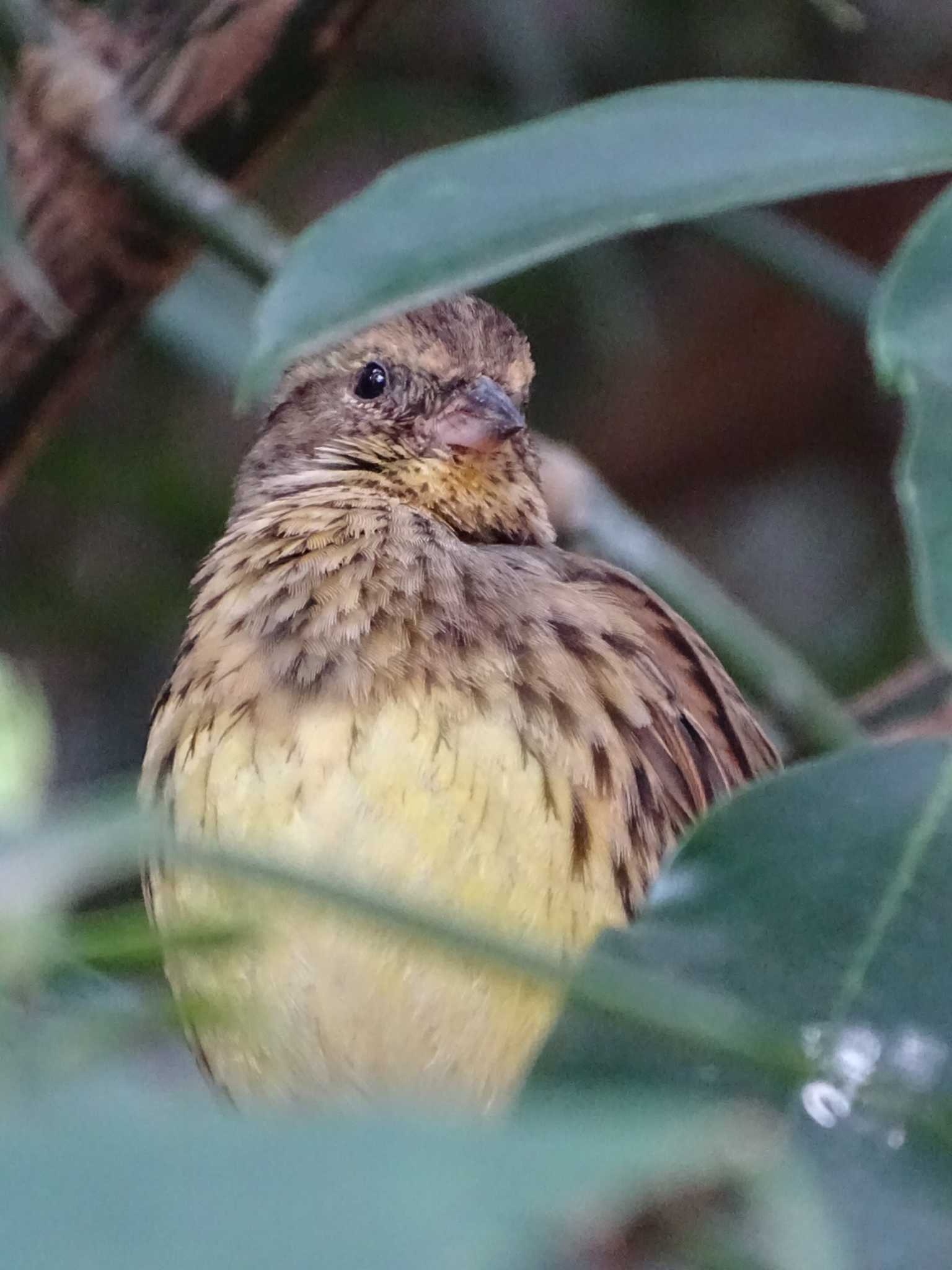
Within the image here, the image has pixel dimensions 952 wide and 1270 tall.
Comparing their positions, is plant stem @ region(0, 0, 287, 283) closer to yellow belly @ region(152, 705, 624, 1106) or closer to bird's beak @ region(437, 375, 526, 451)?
bird's beak @ region(437, 375, 526, 451)

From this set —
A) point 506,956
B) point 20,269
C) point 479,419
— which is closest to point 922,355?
point 506,956

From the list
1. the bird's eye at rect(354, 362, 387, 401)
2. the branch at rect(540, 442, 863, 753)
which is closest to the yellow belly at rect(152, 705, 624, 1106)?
the branch at rect(540, 442, 863, 753)

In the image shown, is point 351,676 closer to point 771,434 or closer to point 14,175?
point 14,175

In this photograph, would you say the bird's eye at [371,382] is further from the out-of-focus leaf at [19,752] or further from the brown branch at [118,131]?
the out-of-focus leaf at [19,752]

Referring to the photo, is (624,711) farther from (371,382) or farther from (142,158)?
→ (142,158)

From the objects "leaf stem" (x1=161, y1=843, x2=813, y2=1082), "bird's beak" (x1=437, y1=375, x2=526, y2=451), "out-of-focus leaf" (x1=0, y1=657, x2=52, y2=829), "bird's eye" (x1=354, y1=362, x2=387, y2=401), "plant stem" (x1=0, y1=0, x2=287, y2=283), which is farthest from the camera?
"bird's eye" (x1=354, y1=362, x2=387, y2=401)

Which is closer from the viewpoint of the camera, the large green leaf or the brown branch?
the large green leaf

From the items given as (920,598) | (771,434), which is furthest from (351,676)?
(771,434)

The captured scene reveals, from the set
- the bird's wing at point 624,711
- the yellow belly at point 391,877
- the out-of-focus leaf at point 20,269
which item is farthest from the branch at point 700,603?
the out-of-focus leaf at point 20,269
